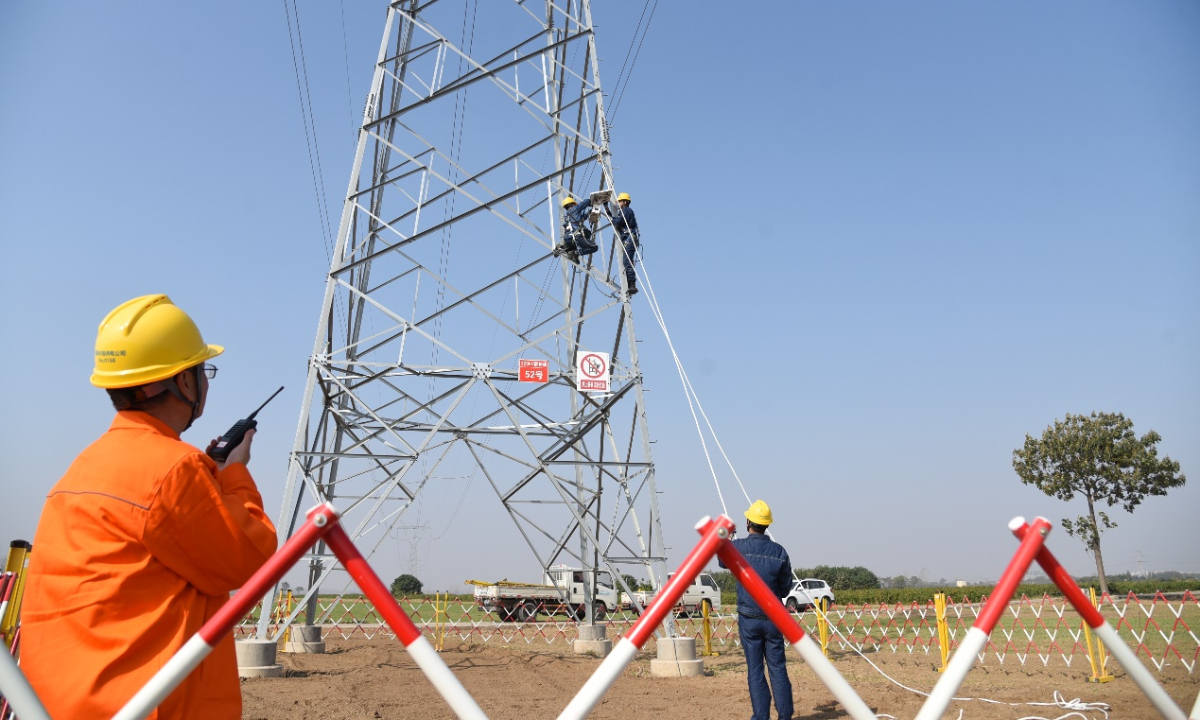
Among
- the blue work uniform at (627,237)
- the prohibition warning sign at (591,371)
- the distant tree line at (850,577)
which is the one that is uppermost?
the blue work uniform at (627,237)

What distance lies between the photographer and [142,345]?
2.05 meters

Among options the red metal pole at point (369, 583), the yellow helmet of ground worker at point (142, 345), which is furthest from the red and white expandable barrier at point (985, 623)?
the yellow helmet of ground worker at point (142, 345)

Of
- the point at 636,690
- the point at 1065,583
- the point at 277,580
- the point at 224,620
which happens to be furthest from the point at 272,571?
the point at 636,690

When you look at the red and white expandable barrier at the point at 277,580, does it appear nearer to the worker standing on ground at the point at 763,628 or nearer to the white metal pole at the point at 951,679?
the white metal pole at the point at 951,679

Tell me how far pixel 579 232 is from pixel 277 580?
420 inches

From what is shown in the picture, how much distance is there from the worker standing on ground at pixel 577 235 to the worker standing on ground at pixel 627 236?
46 cm

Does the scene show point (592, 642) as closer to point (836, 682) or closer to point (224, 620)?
point (836, 682)

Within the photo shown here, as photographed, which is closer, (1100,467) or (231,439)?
(231,439)

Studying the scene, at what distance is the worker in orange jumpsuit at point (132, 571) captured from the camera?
67.6 inches

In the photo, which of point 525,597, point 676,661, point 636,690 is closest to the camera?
point 636,690

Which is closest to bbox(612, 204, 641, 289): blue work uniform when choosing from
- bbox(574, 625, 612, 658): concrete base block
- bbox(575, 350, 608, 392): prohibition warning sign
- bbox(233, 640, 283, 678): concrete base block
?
bbox(575, 350, 608, 392): prohibition warning sign

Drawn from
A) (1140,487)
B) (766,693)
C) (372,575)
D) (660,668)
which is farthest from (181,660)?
(1140,487)

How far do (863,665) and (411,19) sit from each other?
40.5 ft

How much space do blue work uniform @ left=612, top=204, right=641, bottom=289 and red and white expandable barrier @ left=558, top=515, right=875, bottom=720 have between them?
10015mm
